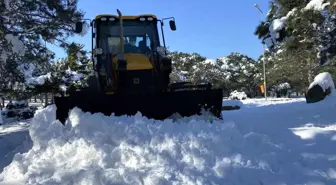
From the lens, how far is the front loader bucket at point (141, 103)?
21.7ft

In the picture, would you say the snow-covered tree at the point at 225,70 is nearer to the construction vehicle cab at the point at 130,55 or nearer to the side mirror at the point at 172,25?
the side mirror at the point at 172,25

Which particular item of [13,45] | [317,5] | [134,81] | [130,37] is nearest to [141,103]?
[134,81]

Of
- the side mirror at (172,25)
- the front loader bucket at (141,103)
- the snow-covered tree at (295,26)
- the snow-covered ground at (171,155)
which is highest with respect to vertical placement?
the snow-covered tree at (295,26)

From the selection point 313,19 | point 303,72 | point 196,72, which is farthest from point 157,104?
point 196,72

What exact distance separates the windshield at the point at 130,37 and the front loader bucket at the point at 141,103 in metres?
1.51

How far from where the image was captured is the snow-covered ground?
412 cm

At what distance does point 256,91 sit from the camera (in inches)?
2281

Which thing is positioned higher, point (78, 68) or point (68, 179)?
point (78, 68)

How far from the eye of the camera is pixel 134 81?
7.38 metres

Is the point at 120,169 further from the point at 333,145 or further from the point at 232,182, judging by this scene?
the point at 333,145

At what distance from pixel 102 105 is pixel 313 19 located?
7671 millimetres

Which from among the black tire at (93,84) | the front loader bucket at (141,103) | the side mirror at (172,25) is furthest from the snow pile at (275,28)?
the black tire at (93,84)

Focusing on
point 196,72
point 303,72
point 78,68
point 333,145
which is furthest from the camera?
point 196,72

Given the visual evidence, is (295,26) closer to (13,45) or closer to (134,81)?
(134,81)
